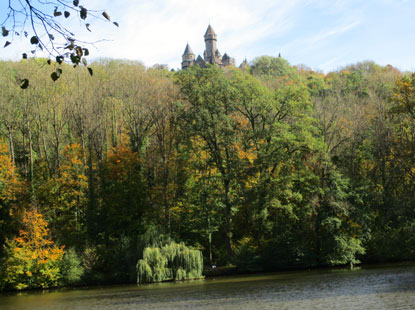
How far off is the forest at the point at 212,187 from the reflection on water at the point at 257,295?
161 inches

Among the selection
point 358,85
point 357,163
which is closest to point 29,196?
point 357,163

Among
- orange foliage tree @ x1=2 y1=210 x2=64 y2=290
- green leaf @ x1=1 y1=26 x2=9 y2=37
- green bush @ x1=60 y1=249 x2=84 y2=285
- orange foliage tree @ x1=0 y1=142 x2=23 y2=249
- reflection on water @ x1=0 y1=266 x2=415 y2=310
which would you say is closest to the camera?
green leaf @ x1=1 y1=26 x2=9 y2=37

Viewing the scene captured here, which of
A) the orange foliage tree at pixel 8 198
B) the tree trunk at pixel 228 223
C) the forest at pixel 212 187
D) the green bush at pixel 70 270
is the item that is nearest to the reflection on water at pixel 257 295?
the green bush at pixel 70 270

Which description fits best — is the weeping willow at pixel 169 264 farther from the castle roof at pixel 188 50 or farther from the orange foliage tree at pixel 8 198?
the castle roof at pixel 188 50

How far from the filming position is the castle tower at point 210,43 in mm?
150625

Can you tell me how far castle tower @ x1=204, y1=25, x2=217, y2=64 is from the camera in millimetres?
150625

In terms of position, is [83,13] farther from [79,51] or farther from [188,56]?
[188,56]

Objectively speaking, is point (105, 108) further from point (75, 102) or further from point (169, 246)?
point (169, 246)

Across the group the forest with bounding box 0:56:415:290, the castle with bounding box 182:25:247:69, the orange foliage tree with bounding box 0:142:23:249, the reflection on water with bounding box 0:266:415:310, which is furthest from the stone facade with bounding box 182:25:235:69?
the reflection on water with bounding box 0:266:415:310

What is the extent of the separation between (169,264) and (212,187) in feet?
25.6

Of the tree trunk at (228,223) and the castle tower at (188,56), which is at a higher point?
the castle tower at (188,56)

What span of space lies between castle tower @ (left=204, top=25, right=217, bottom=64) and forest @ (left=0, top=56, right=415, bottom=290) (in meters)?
110

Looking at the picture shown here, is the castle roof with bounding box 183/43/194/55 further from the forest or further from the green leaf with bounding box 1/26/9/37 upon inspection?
the green leaf with bounding box 1/26/9/37

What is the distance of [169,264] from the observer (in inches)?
1262
